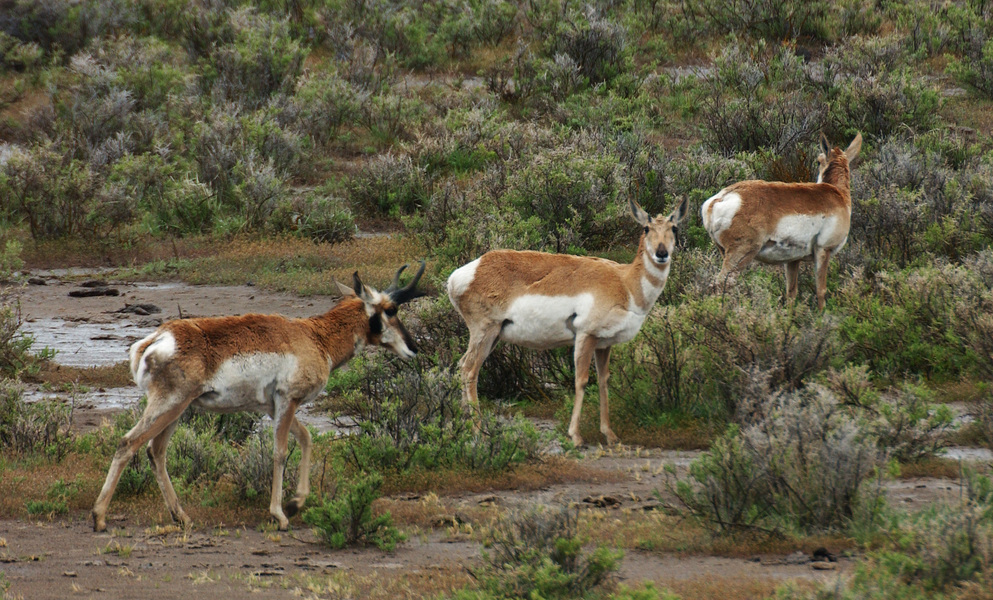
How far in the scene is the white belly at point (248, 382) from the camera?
7.25m

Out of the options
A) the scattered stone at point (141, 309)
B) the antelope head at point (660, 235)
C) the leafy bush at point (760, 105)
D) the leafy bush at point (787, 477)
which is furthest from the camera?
the leafy bush at point (760, 105)

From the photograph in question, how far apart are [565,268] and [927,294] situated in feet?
13.2

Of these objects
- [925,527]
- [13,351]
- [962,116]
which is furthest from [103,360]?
[962,116]

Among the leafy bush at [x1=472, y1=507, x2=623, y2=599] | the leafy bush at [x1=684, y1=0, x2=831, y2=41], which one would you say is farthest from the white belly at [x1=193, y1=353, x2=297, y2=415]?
the leafy bush at [x1=684, y1=0, x2=831, y2=41]

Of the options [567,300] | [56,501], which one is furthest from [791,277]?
[56,501]

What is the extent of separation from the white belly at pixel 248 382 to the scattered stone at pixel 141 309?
28.2ft

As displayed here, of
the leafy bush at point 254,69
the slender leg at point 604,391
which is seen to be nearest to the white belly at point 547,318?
the slender leg at point 604,391

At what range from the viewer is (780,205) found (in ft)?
38.4

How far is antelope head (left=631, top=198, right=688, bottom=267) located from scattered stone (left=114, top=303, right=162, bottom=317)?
8550mm

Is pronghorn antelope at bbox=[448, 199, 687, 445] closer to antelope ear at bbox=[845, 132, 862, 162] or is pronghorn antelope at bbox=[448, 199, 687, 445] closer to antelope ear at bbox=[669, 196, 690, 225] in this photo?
antelope ear at bbox=[669, 196, 690, 225]

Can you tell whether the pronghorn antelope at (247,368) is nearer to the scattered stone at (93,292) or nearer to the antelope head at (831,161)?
the antelope head at (831,161)

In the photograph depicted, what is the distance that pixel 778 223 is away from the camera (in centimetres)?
1165

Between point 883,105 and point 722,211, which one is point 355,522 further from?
point 883,105

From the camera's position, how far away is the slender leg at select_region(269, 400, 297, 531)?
7.33 metres
